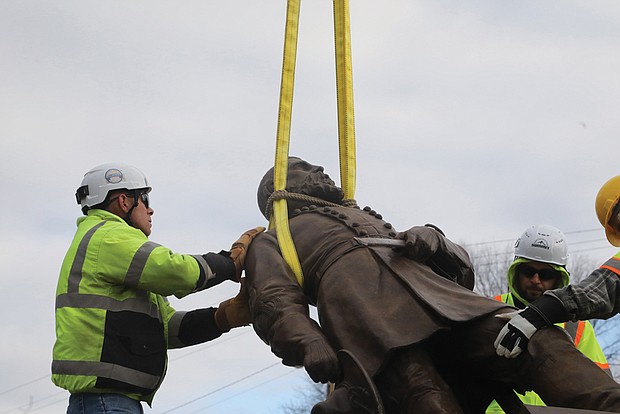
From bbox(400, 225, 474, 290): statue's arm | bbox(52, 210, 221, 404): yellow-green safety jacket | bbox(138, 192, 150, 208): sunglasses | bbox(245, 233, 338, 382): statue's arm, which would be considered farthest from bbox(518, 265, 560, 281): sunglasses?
bbox(138, 192, 150, 208): sunglasses

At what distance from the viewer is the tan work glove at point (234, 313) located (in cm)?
627

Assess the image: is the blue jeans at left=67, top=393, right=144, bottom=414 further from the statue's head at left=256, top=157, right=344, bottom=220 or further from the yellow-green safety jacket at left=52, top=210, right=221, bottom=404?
the statue's head at left=256, top=157, right=344, bottom=220

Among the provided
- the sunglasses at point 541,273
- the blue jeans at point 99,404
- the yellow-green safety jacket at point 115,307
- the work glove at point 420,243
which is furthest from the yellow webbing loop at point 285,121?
the sunglasses at point 541,273

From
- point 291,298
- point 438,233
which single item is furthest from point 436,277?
point 291,298

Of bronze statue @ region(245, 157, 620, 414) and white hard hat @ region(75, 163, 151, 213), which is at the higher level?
white hard hat @ region(75, 163, 151, 213)

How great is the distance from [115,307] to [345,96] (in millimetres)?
1984

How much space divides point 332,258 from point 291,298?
34 cm

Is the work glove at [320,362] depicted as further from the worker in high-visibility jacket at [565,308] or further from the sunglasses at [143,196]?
the sunglasses at [143,196]

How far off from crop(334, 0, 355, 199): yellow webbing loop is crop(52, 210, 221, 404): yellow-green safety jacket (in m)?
1.18

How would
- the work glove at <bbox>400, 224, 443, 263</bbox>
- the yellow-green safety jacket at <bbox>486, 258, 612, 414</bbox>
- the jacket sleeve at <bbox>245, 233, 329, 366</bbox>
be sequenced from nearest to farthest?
the jacket sleeve at <bbox>245, 233, 329, 366</bbox>, the work glove at <bbox>400, 224, 443, 263</bbox>, the yellow-green safety jacket at <bbox>486, 258, 612, 414</bbox>

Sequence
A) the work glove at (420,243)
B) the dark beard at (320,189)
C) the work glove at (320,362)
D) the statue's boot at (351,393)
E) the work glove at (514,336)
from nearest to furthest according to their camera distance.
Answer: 1. the work glove at (514,336)
2. the statue's boot at (351,393)
3. the work glove at (320,362)
4. the work glove at (420,243)
5. the dark beard at (320,189)

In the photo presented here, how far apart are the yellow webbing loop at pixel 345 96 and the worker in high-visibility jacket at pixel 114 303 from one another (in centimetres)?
97

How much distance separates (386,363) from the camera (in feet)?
17.3

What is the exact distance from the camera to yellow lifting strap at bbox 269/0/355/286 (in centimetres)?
636
